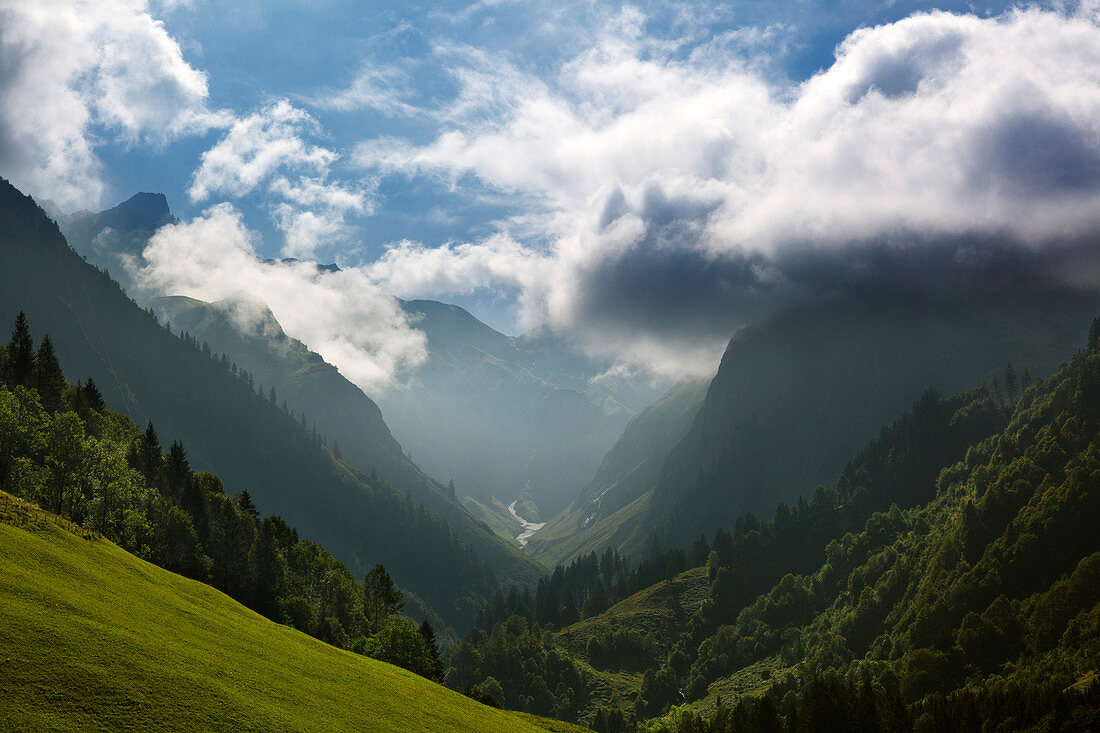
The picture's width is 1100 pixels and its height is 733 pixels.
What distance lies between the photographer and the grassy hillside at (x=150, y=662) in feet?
140

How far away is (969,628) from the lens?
170 metres

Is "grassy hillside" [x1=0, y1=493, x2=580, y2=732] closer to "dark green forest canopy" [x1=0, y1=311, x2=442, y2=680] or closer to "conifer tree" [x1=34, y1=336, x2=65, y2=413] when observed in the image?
"dark green forest canopy" [x1=0, y1=311, x2=442, y2=680]

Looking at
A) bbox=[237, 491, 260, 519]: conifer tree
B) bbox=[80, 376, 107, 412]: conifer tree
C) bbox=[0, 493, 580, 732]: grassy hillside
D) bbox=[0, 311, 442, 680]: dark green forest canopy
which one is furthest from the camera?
bbox=[237, 491, 260, 519]: conifer tree

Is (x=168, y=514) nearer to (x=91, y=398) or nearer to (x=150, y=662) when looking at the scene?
(x=91, y=398)

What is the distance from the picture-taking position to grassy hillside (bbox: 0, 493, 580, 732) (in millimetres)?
42531

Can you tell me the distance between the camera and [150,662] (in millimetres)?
48344

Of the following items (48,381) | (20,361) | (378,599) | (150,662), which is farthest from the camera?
(378,599)

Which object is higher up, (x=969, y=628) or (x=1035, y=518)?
(x=1035, y=518)

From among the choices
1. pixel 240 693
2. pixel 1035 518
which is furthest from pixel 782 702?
pixel 240 693

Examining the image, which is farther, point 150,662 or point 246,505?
point 246,505

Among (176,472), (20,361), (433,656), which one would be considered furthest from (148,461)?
(433,656)

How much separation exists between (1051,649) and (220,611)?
557ft

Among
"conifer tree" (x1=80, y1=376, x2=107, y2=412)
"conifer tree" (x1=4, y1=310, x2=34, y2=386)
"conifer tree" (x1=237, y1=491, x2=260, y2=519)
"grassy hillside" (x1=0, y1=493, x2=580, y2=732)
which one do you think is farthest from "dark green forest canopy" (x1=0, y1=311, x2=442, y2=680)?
"grassy hillside" (x1=0, y1=493, x2=580, y2=732)

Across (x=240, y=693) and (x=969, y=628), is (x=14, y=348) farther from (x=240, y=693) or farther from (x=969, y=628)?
(x=969, y=628)
